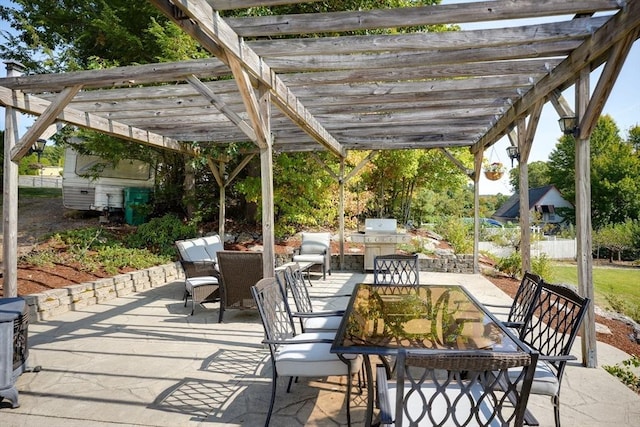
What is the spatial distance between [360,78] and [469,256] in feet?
19.5

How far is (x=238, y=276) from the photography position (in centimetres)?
498

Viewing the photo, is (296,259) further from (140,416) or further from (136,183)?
(136,183)

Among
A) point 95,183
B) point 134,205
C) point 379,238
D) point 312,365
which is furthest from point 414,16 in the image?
point 95,183

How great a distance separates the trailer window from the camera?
10859mm

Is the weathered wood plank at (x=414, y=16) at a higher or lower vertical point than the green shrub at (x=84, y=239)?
higher

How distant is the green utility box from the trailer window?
20.1 inches

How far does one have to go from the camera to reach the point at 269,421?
2.54 meters

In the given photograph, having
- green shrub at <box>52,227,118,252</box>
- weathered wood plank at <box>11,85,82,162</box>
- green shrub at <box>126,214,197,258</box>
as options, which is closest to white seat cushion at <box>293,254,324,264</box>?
green shrub at <box>126,214,197,258</box>

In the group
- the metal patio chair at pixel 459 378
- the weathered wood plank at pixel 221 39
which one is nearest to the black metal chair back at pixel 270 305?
the metal patio chair at pixel 459 378

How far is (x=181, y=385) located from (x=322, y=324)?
125 centimetres

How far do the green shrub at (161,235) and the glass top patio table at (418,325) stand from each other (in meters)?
6.80

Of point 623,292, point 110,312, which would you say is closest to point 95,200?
point 110,312

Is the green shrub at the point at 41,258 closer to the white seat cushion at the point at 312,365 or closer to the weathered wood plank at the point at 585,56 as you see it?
the white seat cushion at the point at 312,365

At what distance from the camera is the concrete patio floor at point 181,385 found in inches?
105
